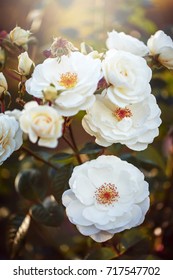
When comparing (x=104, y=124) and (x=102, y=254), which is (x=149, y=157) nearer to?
(x=102, y=254)

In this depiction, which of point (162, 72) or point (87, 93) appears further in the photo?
point (162, 72)

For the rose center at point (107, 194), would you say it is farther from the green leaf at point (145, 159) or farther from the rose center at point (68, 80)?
the green leaf at point (145, 159)

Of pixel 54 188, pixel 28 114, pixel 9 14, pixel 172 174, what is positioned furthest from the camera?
pixel 9 14

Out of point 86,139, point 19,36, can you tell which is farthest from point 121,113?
point 86,139

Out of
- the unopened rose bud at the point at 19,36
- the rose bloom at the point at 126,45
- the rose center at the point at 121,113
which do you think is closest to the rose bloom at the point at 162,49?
the rose bloom at the point at 126,45

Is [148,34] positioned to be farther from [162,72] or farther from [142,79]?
[142,79]
